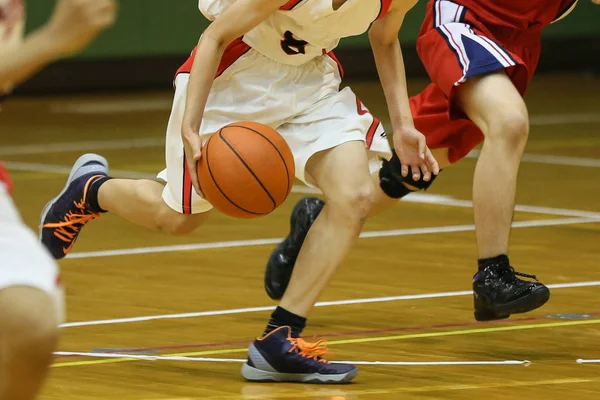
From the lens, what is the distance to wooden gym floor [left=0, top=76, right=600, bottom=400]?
4125 millimetres

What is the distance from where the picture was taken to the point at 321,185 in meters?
4.36

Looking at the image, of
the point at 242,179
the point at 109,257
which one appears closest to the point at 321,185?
the point at 242,179

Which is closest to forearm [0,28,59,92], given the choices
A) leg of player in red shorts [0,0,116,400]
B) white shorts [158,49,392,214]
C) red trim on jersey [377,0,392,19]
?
leg of player in red shorts [0,0,116,400]

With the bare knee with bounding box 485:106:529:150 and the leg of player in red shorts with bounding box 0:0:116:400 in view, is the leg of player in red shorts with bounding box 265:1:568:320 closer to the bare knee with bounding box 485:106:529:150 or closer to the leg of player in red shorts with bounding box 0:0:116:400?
the bare knee with bounding box 485:106:529:150

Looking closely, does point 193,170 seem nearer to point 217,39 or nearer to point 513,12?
point 217,39

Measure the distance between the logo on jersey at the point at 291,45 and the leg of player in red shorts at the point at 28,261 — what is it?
1.78m

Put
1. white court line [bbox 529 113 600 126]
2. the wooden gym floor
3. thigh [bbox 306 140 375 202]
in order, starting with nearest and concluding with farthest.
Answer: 1. the wooden gym floor
2. thigh [bbox 306 140 375 202]
3. white court line [bbox 529 113 600 126]

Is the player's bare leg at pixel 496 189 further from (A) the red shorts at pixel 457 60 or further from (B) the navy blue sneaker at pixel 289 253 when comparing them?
(B) the navy blue sneaker at pixel 289 253

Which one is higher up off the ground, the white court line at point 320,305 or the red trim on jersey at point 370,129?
the red trim on jersey at point 370,129

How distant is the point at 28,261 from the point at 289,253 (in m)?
2.62

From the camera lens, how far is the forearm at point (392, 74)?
4582 mm

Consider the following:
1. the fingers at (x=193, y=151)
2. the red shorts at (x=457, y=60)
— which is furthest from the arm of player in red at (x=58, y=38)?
the red shorts at (x=457, y=60)

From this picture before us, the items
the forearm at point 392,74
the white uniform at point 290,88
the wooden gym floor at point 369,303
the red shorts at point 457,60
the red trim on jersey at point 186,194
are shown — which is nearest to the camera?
the wooden gym floor at point 369,303

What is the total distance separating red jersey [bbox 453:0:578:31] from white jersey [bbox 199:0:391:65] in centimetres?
72
